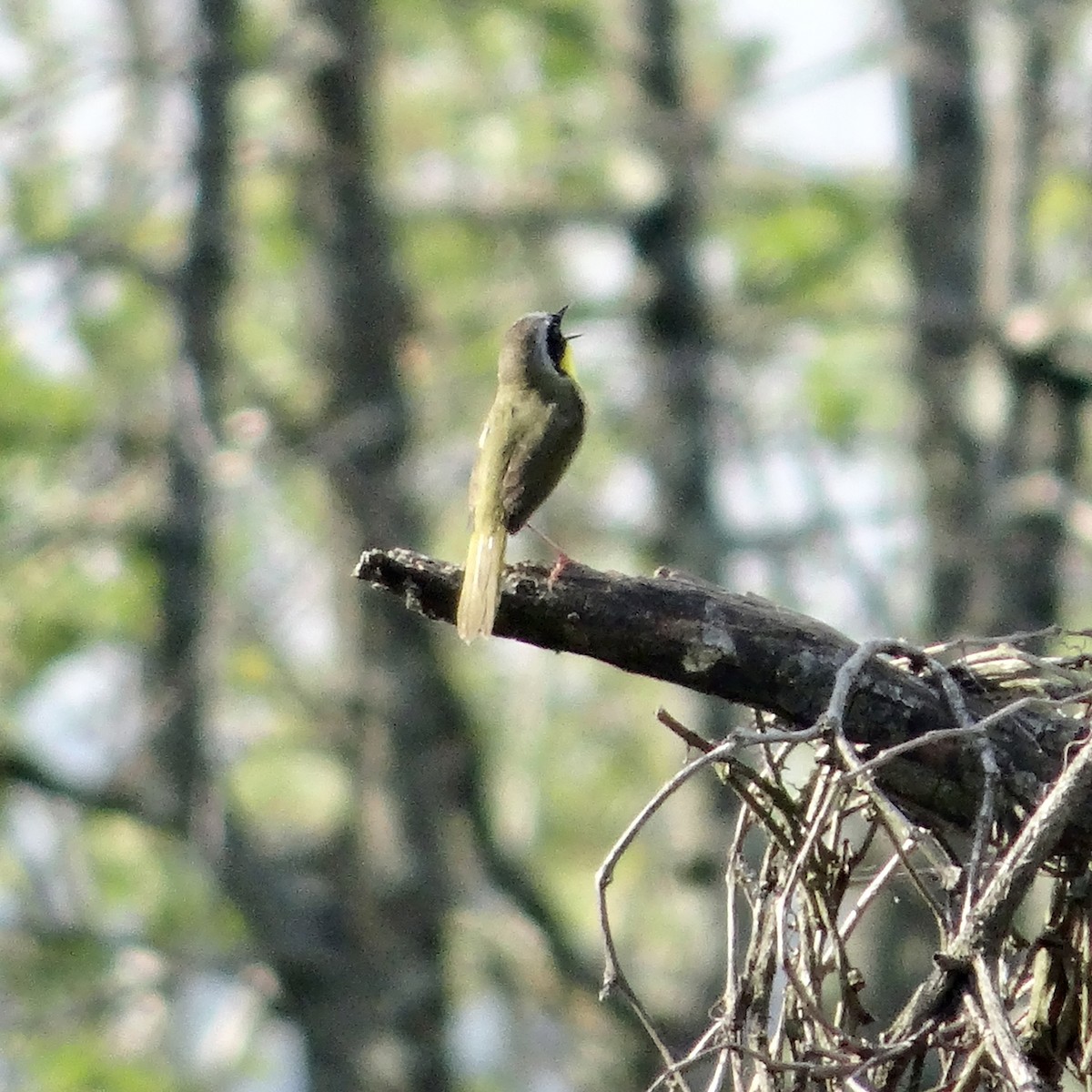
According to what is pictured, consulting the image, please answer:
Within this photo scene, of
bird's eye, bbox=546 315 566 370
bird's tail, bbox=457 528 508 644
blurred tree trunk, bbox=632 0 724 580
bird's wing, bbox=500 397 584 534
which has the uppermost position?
blurred tree trunk, bbox=632 0 724 580

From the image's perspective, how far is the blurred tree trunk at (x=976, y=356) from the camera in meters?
11.8

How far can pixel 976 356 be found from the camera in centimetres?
1259

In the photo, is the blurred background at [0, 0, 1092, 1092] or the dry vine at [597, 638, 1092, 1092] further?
Answer: the blurred background at [0, 0, 1092, 1092]

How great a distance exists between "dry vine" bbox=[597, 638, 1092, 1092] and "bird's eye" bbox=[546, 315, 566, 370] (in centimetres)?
325

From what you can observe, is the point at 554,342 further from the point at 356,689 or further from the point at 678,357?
the point at 678,357

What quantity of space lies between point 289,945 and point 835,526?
424cm

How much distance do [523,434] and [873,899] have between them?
273 centimetres

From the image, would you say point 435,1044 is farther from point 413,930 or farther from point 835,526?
point 835,526

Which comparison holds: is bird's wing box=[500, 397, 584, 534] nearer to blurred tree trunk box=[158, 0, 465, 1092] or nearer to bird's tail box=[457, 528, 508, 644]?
bird's tail box=[457, 528, 508, 644]

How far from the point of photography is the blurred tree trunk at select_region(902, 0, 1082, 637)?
1176 centimetres

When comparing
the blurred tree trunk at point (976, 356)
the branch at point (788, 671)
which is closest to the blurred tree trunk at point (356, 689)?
the blurred tree trunk at point (976, 356)

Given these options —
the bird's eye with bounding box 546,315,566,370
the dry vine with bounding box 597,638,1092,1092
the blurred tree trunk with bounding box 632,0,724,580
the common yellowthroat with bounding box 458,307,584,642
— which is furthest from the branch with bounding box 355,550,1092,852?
the blurred tree trunk with bounding box 632,0,724,580

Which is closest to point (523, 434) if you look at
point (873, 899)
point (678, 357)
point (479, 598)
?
point (479, 598)

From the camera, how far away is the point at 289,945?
35.0 ft
